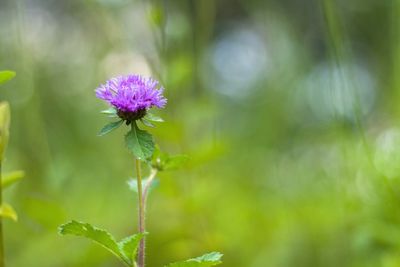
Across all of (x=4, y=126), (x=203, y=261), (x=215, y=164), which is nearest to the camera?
(x=203, y=261)

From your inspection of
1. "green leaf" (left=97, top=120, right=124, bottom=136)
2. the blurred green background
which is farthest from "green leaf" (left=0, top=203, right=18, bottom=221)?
the blurred green background

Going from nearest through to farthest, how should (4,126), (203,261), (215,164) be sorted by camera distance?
(203,261)
(4,126)
(215,164)

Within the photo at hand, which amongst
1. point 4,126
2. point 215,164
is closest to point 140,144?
point 4,126

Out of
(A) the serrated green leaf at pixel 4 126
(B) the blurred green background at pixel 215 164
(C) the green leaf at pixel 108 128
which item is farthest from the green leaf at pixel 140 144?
(B) the blurred green background at pixel 215 164

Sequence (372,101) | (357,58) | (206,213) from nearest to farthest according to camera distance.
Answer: (206,213), (372,101), (357,58)

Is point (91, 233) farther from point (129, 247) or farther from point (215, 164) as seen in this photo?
point (215, 164)

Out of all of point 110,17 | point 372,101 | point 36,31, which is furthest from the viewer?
point 36,31

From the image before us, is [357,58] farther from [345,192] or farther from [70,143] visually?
[345,192]

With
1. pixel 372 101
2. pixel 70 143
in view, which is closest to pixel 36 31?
pixel 70 143
